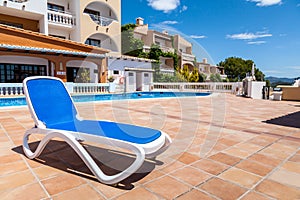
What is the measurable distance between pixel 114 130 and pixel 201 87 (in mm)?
18880

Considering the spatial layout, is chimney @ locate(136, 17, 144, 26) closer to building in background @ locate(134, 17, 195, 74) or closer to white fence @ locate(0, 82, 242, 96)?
building in background @ locate(134, 17, 195, 74)

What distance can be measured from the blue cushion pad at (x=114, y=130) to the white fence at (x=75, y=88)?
35.4ft

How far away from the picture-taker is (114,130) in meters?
2.76

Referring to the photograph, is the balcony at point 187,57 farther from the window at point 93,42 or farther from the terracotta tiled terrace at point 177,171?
the terracotta tiled terrace at point 177,171

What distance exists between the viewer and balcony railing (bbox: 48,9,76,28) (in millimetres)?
18047

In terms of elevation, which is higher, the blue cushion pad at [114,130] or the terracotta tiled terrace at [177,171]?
the blue cushion pad at [114,130]

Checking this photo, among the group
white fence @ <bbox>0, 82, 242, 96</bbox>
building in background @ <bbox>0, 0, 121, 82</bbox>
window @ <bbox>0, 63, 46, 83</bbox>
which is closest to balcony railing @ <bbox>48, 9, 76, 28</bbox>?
building in background @ <bbox>0, 0, 121, 82</bbox>

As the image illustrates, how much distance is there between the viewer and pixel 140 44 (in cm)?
2738

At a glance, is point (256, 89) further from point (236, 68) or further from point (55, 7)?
point (236, 68)

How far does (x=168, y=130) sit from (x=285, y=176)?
2.62 m

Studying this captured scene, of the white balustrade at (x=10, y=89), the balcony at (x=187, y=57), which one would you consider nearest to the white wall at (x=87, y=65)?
the white balustrade at (x=10, y=89)

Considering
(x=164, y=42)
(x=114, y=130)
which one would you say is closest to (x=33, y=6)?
(x=114, y=130)

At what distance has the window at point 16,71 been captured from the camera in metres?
14.8

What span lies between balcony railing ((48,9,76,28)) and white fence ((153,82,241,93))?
11.0 metres
